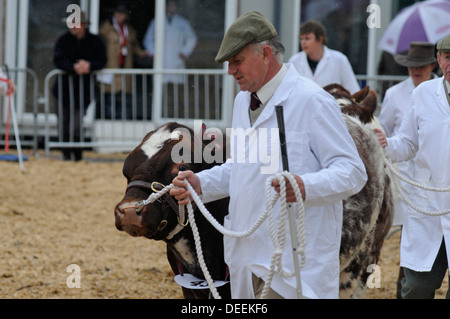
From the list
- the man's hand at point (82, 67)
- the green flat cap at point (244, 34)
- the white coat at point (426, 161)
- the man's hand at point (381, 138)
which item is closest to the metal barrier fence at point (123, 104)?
the man's hand at point (82, 67)

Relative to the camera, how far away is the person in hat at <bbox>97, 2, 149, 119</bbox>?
40.3 ft

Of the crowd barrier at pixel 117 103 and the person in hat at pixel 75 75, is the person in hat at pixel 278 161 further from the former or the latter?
the crowd barrier at pixel 117 103

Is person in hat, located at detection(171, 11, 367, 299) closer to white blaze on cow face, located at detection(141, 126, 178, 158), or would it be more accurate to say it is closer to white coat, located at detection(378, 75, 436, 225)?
white blaze on cow face, located at detection(141, 126, 178, 158)

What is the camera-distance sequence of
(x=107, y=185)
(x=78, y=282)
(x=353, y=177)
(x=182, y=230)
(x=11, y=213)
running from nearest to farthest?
1. (x=353, y=177)
2. (x=182, y=230)
3. (x=78, y=282)
4. (x=11, y=213)
5. (x=107, y=185)

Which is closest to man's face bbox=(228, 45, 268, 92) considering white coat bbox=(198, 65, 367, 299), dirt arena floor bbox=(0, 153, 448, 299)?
white coat bbox=(198, 65, 367, 299)

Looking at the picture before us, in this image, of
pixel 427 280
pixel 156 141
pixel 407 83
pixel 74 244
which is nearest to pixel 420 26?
pixel 407 83

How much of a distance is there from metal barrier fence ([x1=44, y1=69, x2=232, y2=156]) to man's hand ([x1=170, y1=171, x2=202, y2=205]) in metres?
8.03

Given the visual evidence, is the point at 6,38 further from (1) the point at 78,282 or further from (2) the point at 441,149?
(2) the point at 441,149

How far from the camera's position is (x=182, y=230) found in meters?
4.21

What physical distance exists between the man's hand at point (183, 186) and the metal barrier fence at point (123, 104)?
8.03 meters
